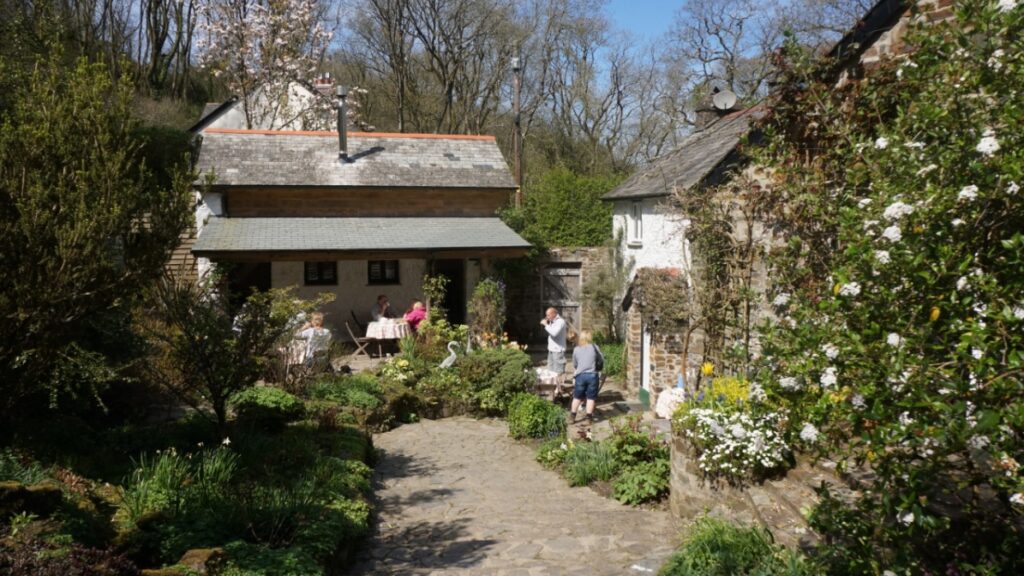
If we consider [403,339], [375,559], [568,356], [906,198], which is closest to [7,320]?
[375,559]

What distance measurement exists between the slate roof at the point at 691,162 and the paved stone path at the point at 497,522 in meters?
5.35

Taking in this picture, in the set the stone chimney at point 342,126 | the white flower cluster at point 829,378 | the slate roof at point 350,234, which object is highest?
the stone chimney at point 342,126

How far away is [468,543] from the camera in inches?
288

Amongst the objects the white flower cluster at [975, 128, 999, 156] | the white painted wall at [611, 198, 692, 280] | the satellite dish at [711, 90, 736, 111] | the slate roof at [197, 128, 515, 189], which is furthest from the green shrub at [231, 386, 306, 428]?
the satellite dish at [711, 90, 736, 111]

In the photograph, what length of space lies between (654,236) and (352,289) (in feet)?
26.6

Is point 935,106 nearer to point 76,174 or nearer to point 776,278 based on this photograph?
point 776,278

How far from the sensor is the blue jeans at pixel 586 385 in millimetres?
11883

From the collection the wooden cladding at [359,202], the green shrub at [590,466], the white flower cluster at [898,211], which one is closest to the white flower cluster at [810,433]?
the white flower cluster at [898,211]

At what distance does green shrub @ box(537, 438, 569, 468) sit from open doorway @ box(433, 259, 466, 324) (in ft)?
32.8

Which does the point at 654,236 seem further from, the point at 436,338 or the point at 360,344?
the point at 360,344

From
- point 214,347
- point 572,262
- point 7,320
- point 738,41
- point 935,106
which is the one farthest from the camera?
point 738,41

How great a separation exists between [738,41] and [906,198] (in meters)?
31.9

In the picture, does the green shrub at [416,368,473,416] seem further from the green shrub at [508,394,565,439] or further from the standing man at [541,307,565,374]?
the green shrub at [508,394,565,439]

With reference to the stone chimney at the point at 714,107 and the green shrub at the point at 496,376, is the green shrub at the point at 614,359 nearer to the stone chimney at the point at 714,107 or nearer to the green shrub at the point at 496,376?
the green shrub at the point at 496,376
